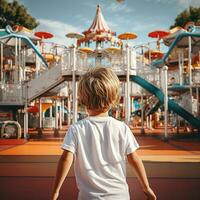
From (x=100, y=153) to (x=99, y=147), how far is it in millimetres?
39

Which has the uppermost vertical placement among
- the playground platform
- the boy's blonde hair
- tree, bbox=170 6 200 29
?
tree, bbox=170 6 200 29

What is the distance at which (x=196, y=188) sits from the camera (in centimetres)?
527

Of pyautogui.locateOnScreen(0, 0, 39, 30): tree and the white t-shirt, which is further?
pyautogui.locateOnScreen(0, 0, 39, 30): tree

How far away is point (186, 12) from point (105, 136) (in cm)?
4516

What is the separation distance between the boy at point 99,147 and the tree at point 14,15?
3860cm

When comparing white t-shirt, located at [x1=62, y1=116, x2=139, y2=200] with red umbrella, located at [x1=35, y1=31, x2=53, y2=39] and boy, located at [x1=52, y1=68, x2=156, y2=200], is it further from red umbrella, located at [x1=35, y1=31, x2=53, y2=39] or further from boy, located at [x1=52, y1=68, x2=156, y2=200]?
red umbrella, located at [x1=35, y1=31, x2=53, y2=39]

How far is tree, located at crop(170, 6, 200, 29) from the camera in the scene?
42.1 metres

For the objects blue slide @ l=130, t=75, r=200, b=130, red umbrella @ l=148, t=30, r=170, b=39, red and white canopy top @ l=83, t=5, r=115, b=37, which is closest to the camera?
blue slide @ l=130, t=75, r=200, b=130

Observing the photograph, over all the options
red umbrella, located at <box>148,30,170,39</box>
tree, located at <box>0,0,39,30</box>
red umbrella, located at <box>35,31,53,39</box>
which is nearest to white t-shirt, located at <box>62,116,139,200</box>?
red umbrella, located at <box>35,31,53,39</box>

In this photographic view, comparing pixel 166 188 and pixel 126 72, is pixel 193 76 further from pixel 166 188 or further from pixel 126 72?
pixel 166 188

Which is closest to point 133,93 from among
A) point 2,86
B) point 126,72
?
point 126,72

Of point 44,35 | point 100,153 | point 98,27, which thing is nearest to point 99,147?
point 100,153

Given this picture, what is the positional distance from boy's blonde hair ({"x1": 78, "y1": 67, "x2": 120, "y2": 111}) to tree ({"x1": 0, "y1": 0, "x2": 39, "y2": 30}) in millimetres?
38550

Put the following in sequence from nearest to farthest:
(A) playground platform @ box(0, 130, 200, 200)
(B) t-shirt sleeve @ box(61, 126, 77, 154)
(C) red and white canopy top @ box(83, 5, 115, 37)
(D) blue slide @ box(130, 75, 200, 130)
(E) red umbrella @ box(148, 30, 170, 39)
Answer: (B) t-shirt sleeve @ box(61, 126, 77, 154)
(A) playground platform @ box(0, 130, 200, 200)
(D) blue slide @ box(130, 75, 200, 130)
(E) red umbrella @ box(148, 30, 170, 39)
(C) red and white canopy top @ box(83, 5, 115, 37)
